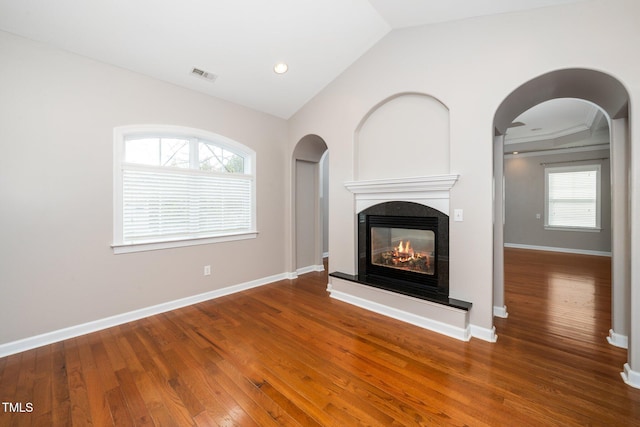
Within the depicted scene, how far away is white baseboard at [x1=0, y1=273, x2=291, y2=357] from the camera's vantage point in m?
2.31

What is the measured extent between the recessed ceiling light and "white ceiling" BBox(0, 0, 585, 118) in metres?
0.06

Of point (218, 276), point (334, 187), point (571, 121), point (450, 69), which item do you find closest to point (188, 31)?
point (334, 187)

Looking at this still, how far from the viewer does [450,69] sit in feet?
8.82

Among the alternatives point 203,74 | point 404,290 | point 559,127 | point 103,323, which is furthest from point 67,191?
point 559,127

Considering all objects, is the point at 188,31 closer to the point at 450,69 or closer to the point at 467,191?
the point at 450,69

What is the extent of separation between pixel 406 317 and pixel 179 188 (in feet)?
10.3

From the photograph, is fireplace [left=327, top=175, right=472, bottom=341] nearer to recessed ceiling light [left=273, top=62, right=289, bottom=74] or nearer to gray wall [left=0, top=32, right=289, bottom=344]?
recessed ceiling light [left=273, top=62, right=289, bottom=74]

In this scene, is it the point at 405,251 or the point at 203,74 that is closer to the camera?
the point at 203,74

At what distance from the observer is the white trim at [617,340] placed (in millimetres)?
2329

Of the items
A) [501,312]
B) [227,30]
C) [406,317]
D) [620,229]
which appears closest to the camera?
[620,229]

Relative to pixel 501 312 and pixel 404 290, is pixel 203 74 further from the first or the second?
pixel 501 312

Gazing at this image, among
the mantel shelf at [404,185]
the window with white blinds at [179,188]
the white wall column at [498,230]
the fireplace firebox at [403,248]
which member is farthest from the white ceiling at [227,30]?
the fireplace firebox at [403,248]

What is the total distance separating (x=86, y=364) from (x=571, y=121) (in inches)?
340

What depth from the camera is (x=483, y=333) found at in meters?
2.51
